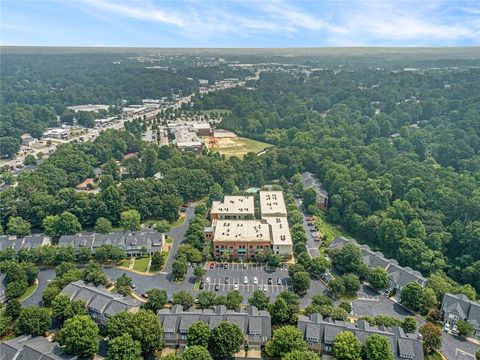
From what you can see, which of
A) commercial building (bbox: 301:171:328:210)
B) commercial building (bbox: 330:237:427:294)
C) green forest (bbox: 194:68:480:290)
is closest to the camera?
commercial building (bbox: 330:237:427:294)

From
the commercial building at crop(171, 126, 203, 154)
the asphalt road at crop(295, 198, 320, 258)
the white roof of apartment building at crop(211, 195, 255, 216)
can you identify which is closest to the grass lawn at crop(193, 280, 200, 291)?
the white roof of apartment building at crop(211, 195, 255, 216)

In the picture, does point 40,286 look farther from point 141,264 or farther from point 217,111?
point 217,111

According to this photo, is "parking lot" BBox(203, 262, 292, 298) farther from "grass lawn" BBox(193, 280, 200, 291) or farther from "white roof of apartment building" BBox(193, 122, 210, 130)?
"white roof of apartment building" BBox(193, 122, 210, 130)

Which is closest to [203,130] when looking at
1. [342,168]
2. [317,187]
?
[317,187]

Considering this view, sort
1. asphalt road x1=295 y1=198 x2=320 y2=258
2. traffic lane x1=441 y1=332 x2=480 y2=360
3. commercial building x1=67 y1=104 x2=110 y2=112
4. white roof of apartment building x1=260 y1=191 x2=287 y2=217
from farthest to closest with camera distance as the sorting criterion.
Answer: commercial building x1=67 y1=104 x2=110 y2=112, white roof of apartment building x1=260 y1=191 x2=287 y2=217, asphalt road x1=295 y1=198 x2=320 y2=258, traffic lane x1=441 y1=332 x2=480 y2=360

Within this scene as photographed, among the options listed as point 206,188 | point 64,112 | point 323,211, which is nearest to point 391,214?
point 323,211

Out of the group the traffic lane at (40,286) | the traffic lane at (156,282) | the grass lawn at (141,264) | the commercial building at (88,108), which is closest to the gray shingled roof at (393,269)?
the traffic lane at (156,282)

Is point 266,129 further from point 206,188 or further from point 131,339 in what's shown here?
point 131,339
